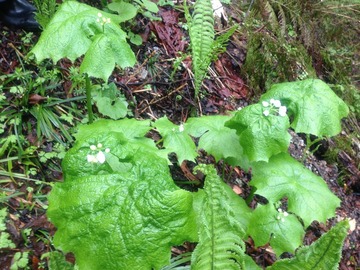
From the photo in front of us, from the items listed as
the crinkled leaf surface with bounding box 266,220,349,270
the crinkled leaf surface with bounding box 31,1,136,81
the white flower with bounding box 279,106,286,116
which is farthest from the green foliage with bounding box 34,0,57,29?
the crinkled leaf surface with bounding box 266,220,349,270

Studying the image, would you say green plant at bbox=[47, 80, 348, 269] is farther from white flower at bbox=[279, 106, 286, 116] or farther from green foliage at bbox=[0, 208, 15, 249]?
green foliage at bbox=[0, 208, 15, 249]

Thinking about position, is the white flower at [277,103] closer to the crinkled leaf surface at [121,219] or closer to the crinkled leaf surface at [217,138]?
the crinkled leaf surface at [217,138]

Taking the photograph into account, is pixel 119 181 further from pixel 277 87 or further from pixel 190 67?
pixel 190 67

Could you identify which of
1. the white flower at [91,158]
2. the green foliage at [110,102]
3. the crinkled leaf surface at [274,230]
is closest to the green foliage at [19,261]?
the white flower at [91,158]

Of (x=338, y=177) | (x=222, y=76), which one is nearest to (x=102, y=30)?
(x=222, y=76)

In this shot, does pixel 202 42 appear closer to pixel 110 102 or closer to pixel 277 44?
pixel 110 102

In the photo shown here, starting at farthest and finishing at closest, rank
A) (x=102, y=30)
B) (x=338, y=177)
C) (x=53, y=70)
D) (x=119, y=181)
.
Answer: (x=338, y=177)
(x=53, y=70)
(x=102, y=30)
(x=119, y=181)

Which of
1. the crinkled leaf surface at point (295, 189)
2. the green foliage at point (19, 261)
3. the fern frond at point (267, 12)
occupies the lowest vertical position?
the green foliage at point (19, 261)
